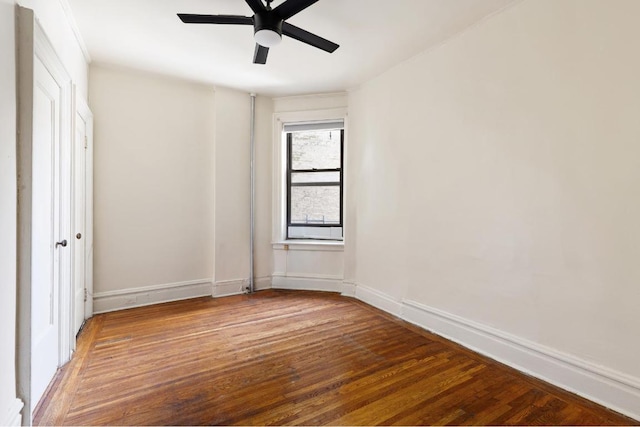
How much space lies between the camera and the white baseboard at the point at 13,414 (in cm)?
140

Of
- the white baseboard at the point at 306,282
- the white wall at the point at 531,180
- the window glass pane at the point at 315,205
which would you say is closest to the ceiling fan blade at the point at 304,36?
the white wall at the point at 531,180

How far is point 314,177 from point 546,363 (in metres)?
3.21

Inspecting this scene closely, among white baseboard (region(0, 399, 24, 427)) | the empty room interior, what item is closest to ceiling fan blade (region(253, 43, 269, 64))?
the empty room interior

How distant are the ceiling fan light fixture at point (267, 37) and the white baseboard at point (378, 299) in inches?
105

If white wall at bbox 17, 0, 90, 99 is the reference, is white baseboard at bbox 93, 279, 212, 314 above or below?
below

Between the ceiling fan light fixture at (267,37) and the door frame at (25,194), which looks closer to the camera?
the door frame at (25,194)

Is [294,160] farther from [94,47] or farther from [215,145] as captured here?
[94,47]

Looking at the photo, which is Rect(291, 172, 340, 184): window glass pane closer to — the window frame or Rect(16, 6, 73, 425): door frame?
the window frame

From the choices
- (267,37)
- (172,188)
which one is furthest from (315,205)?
(267,37)

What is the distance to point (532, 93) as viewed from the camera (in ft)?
7.21

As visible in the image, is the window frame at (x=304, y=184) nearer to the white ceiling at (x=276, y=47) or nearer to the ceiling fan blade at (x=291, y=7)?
the white ceiling at (x=276, y=47)

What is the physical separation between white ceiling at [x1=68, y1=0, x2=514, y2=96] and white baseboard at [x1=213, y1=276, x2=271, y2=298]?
250cm

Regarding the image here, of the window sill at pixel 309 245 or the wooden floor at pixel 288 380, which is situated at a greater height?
the window sill at pixel 309 245

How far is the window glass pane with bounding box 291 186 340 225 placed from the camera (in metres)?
4.41
